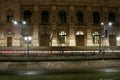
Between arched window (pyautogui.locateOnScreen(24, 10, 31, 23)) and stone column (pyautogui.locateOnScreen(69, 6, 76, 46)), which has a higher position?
arched window (pyautogui.locateOnScreen(24, 10, 31, 23))

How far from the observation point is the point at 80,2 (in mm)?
77625

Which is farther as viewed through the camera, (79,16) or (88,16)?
(79,16)

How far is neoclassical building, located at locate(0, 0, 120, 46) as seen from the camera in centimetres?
7431

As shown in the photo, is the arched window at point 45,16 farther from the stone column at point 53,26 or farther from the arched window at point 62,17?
the arched window at point 62,17

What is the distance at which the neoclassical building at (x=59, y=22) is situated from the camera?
74.3 metres

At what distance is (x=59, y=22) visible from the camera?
77000 mm

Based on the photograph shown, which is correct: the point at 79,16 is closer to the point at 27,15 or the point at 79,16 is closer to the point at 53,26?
the point at 53,26

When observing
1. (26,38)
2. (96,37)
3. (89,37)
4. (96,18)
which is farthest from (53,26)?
(96,18)

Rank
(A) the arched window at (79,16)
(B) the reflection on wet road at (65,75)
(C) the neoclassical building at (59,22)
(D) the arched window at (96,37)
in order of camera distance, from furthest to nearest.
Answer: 1. (A) the arched window at (79,16)
2. (D) the arched window at (96,37)
3. (C) the neoclassical building at (59,22)
4. (B) the reflection on wet road at (65,75)

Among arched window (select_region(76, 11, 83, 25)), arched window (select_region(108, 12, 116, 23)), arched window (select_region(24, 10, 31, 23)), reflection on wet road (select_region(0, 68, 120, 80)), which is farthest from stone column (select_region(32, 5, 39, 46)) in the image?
reflection on wet road (select_region(0, 68, 120, 80))

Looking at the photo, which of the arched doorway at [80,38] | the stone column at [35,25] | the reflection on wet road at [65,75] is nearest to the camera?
the reflection on wet road at [65,75]

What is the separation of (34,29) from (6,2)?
9.93 m

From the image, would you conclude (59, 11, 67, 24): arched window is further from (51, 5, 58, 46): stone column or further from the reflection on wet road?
the reflection on wet road

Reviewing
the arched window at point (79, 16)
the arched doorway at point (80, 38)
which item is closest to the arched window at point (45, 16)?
the arched window at point (79, 16)
